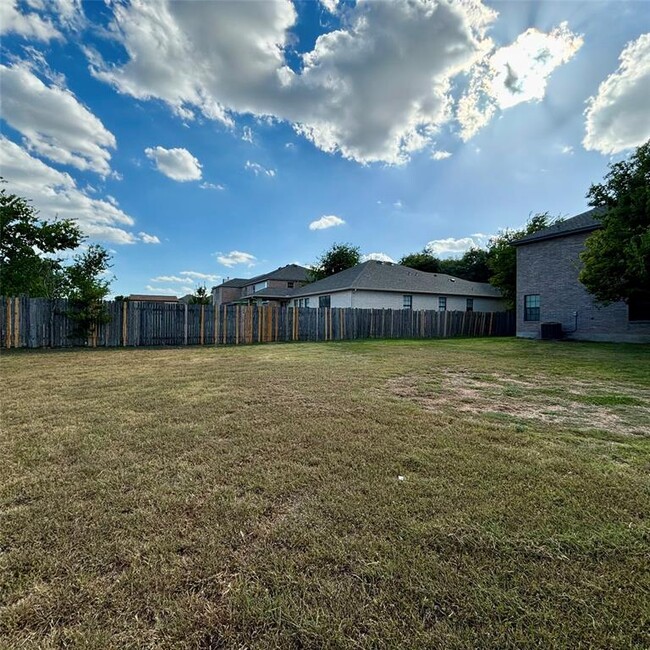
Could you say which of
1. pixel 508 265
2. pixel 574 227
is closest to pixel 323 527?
pixel 574 227

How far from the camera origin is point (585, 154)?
45.4 feet

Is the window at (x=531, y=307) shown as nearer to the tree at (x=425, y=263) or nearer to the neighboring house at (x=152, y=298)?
the tree at (x=425, y=263)

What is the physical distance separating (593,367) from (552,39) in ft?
29.4

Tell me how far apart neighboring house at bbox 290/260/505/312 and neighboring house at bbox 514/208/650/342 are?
649 cm

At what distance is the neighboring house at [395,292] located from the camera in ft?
72.1

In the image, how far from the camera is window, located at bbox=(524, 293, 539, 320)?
17853 millimetres

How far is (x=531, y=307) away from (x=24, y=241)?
25.0 metres

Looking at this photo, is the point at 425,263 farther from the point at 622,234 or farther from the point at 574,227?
the point at 622,234

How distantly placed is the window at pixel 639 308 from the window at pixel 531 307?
381 cm

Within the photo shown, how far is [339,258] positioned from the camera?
3728 cm

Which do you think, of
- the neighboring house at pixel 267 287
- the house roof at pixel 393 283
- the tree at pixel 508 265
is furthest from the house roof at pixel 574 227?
the neighboring house at pixel 267 287

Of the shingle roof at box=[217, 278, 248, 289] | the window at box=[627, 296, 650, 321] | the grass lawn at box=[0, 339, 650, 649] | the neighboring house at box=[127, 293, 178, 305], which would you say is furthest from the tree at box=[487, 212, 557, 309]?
the neighboring house at box=[127, 293, 178, 305]

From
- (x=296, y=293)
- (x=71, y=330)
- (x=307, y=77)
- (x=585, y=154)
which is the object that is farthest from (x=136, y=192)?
(x=585, y=154)

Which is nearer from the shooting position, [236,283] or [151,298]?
[236,283]
